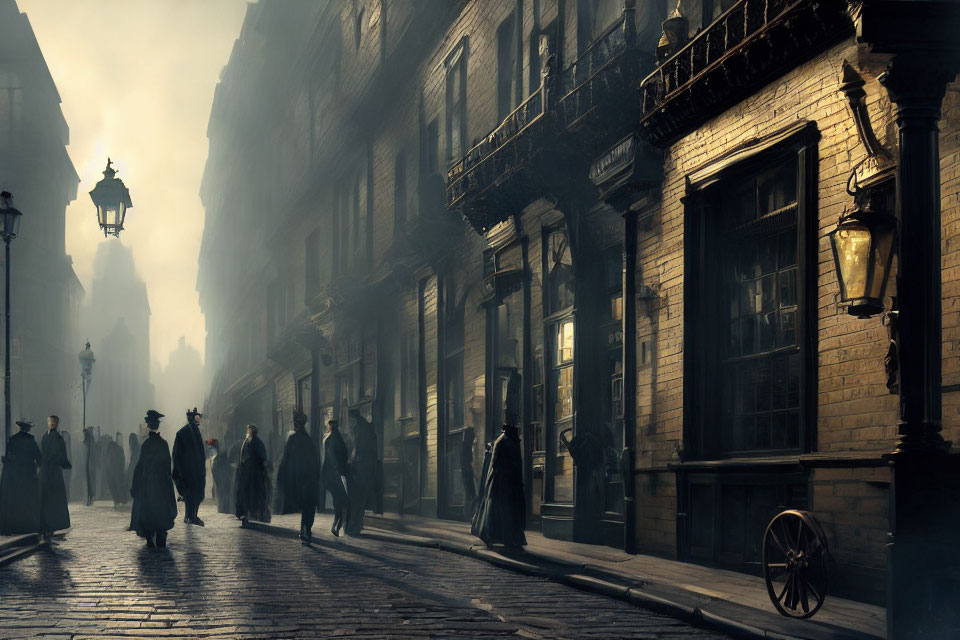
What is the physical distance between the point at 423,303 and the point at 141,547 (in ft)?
31.2

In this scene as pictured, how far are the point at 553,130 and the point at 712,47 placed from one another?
4166mm

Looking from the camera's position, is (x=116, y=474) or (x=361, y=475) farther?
(x=116, y=474)

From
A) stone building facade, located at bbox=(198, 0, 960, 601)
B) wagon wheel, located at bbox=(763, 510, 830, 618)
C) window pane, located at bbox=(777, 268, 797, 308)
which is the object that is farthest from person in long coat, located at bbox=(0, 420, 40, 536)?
wagon wheel, located at bbox=(763, 510, 830, 618)

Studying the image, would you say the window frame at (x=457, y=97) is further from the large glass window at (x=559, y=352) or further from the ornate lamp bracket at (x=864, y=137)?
the ornate lamp bracket at (x=864, y=137)

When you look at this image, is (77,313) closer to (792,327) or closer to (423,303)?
(423,303)

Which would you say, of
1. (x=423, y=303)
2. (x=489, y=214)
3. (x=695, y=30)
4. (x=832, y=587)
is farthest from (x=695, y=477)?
(x=423, y=303)

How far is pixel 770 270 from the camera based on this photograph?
1248cm

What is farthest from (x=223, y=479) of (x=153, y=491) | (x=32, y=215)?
(x=32, y=215)

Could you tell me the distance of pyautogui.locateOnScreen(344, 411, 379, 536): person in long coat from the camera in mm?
19484

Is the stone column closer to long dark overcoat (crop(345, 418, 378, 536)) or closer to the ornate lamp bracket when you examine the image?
the ornate lamp bracket

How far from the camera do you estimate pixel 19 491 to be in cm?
1859

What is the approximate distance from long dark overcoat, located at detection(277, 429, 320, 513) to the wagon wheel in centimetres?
961

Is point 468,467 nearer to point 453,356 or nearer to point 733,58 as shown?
Result: point 453,356

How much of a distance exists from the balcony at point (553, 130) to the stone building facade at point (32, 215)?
3092 centimetres
